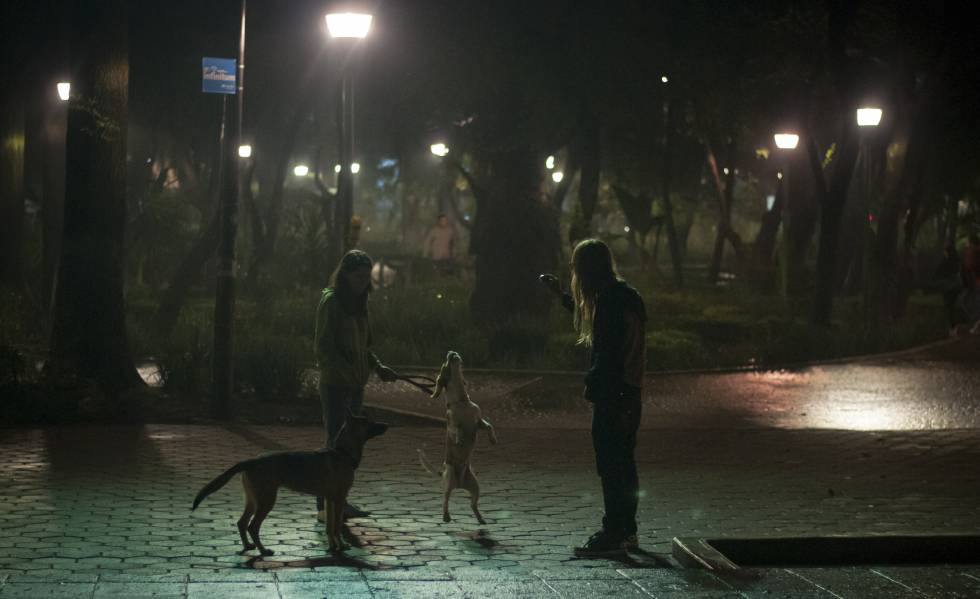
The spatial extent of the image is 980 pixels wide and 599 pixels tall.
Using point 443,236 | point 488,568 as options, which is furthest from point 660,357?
point 443,236

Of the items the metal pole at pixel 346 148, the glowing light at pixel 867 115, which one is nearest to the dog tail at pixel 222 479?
the metal pole at pixel 346 148

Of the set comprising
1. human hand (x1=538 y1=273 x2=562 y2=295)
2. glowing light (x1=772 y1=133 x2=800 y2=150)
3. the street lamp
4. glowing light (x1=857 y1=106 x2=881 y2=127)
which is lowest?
human hand (x1=538 y1=273 x2=562 y2=295)

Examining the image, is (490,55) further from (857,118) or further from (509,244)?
(857,118)

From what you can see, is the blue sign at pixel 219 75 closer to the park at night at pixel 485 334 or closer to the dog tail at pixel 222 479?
the park at night at pixel 485 334

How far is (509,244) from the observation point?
24.6 metres

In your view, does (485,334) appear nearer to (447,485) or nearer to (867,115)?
(867,115)

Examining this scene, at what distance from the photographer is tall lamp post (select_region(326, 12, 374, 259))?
17.1 metres

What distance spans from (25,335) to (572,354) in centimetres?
657

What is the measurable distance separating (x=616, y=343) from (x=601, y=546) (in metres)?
1.10

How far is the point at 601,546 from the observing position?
859 centimetres

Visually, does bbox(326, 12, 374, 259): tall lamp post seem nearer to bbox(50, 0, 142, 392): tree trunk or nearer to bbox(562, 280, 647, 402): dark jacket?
bbox(50, 0, 142, 392): tree trunk

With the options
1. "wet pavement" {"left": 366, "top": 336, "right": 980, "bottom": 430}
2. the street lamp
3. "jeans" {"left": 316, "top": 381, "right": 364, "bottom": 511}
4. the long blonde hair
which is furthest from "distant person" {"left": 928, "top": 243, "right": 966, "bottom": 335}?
the long blonde hair

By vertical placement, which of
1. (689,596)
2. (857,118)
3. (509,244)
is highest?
(857,118)

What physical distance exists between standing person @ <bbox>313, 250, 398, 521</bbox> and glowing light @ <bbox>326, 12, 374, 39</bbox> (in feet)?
25.2
